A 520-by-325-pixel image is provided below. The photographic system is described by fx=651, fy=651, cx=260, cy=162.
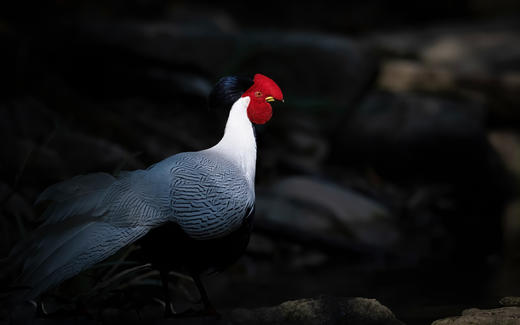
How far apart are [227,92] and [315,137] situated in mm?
5500

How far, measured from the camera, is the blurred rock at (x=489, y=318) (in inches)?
95.5

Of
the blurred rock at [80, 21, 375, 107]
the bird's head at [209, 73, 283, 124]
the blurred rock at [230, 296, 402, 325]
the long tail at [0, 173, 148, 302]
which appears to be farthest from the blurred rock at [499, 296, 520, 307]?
the blurred rock at [80, 21, 375, 107]

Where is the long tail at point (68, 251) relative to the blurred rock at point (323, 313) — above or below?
below

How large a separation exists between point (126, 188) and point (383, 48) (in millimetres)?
7612

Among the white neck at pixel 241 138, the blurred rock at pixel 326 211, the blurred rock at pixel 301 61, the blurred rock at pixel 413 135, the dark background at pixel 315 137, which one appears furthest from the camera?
the blurred rock at pixel 301 61

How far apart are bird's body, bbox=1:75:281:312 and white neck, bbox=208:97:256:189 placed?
4 centimetres

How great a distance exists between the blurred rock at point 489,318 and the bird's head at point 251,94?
1116mm

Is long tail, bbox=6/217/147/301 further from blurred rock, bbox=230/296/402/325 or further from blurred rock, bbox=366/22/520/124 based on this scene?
blurred rock, bbox=366/22/520/124

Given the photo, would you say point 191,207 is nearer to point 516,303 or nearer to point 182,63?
point 516,303

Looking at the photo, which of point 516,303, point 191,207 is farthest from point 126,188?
point 516,303

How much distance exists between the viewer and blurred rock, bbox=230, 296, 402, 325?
2514 mm

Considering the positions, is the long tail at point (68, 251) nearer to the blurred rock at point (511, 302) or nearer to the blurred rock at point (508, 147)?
the blurred rock at point (511, 302)

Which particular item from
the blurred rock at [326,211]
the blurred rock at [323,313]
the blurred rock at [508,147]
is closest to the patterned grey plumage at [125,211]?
the blurred rock at [323,313]

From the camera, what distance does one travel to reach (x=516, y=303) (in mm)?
2904
